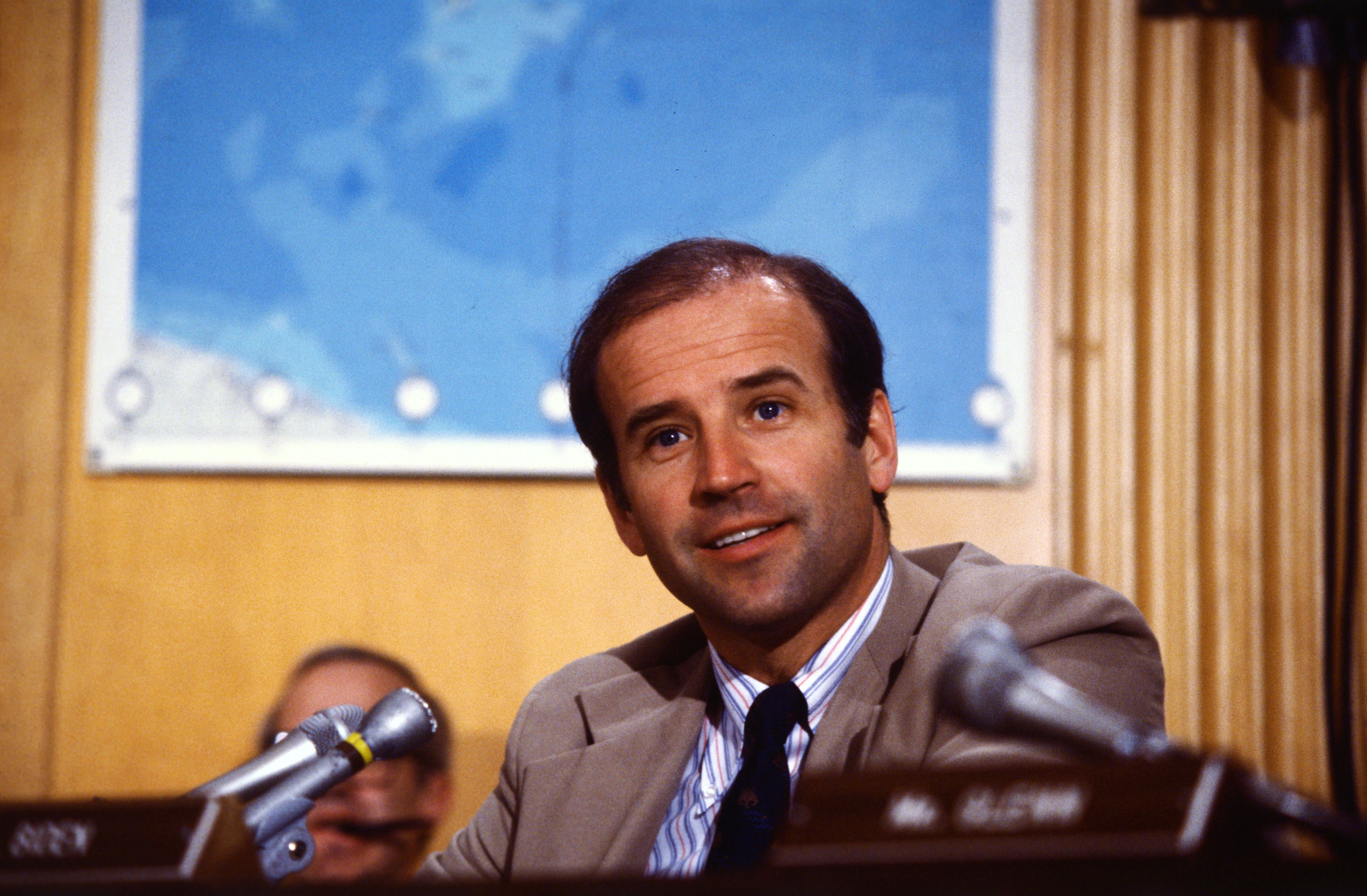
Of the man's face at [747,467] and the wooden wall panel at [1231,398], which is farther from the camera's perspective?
the wooden wall panel at [1231,398]

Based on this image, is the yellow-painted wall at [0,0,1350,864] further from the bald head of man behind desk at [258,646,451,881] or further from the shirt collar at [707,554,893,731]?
the shirt collar at [707,554,893,731]

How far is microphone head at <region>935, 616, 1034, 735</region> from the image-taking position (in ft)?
2.71

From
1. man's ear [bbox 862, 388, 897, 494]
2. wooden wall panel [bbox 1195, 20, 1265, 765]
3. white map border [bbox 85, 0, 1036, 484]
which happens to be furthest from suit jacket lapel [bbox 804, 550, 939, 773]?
wooden wall panel [bbox 1195, 20, 1265, 765]

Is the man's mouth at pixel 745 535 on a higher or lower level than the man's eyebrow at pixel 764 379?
lower

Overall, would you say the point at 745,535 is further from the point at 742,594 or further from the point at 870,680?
the point at 870,680

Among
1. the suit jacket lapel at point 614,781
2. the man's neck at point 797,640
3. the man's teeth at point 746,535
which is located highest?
the man's teeth at point 746,535

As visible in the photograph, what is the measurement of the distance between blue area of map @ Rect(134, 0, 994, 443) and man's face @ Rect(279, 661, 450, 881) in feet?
1.79

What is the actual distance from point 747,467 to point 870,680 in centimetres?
35

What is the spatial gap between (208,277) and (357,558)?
696 mm

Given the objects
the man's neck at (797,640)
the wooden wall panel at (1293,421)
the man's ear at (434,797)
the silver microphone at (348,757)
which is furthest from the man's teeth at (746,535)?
the wooden wall panel at (1293,421)

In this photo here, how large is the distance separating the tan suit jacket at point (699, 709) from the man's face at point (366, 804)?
378mm

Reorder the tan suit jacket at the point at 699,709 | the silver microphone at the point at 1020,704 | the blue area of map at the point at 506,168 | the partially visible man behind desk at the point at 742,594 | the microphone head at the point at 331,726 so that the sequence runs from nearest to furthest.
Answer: the silver microphone at the point at 1020,704 → the microphone head at the point at 331,726 → the tan suit jacket at the point at 699,709 → the partially visible man behind desk at the point at 742,594 → the blue area of map at the point at 506,168

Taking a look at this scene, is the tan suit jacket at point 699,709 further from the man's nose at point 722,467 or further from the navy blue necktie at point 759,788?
the man's nose at point 722,467

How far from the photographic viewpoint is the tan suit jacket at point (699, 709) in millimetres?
1392
